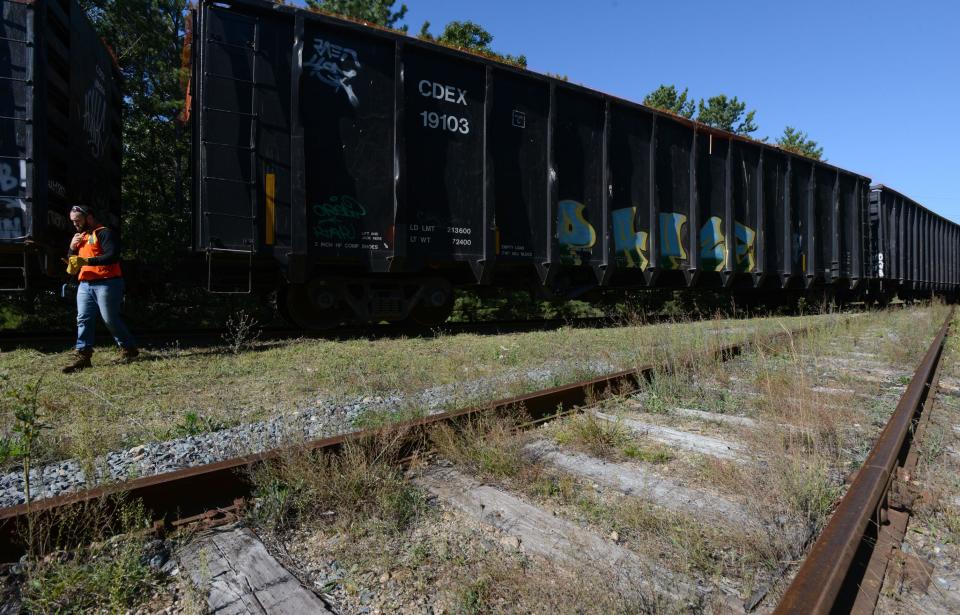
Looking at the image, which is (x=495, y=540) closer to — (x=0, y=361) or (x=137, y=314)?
(x=0, y=361)

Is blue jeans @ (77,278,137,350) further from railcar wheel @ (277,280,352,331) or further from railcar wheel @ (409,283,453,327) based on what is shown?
railcar wheel @ (409,283,453,327)

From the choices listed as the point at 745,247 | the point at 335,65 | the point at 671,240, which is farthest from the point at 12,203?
the point at 745,247

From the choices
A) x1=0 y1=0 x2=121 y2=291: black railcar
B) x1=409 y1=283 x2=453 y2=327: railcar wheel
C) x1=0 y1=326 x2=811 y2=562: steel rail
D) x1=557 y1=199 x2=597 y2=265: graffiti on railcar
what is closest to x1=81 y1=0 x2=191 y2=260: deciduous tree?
x1=0 y1=0 x2=121 y2=291: black railcar

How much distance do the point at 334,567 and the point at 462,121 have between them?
7.62 meters

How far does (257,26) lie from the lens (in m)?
6.87

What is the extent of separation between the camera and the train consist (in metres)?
6.82

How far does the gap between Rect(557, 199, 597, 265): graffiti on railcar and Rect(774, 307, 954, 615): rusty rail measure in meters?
6.82

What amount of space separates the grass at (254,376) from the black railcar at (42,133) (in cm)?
126

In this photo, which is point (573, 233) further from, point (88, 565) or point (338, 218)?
point (88, 565)

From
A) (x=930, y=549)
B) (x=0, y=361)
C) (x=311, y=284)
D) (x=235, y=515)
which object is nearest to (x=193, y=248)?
(x=311, y=284)

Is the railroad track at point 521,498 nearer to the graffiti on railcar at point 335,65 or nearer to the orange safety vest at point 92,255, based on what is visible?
the orange safety vest at point 92,255

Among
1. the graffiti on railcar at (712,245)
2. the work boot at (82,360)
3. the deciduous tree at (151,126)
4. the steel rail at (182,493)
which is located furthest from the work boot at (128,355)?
the graffiti on railcar at (712,245)

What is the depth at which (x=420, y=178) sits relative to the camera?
26.6ft

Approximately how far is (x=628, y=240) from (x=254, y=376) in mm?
7605
